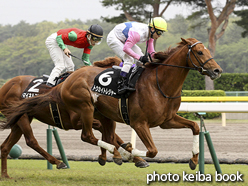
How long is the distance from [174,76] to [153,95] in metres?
0.31

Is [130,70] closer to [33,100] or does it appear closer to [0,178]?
[33,100]

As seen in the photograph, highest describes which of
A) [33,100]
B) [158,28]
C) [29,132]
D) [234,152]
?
[158,28]

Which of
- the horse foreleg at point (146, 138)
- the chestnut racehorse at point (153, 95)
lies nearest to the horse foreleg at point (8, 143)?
the chestnut racehorse at point (153, 95)

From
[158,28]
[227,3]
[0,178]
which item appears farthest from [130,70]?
[227,3]

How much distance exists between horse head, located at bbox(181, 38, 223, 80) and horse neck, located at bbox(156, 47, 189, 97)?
3.7 inches

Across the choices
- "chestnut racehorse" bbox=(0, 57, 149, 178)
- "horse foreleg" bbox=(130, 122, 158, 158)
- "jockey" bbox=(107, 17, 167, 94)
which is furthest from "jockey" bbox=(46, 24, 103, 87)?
"horse foreleg" bbox=(130, 122, 158, 158)

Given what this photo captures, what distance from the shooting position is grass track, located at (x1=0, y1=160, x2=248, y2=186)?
4234 mm

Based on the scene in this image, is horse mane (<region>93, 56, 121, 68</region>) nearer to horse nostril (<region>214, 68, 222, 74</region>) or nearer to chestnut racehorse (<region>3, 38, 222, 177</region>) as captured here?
chestnut racehorse (<region>3, 38, 222, 177</region>)

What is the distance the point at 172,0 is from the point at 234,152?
48.6 feet

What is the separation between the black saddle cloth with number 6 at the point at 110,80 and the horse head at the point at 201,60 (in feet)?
1.97

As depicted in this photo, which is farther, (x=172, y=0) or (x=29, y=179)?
(x=172, y=0)

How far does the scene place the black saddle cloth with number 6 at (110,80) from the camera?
4.38 metres

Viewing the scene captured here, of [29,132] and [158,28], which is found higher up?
[158,28]

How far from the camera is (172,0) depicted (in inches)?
799
